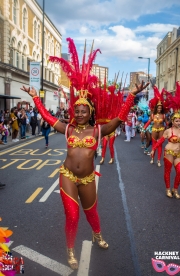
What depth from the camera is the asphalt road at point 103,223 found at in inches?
129

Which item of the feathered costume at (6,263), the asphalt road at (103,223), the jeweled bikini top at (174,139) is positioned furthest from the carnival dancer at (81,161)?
the jeweled bikini top at (174,139)

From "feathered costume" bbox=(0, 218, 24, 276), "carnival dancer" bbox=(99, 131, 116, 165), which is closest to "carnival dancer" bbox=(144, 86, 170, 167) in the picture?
"carnival dancer" bbox=(99, 131, 116, 165)

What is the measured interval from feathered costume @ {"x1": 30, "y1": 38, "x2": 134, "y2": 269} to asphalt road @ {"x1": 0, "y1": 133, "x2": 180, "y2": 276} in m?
0.26

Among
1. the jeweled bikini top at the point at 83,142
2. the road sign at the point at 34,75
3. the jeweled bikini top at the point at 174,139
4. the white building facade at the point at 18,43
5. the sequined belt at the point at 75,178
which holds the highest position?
the white building facade at the point at 18,43

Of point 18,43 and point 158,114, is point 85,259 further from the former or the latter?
point 18,43

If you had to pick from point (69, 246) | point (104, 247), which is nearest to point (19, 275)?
→ point (69, 246)

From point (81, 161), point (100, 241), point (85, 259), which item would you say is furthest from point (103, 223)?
point (81, 161)

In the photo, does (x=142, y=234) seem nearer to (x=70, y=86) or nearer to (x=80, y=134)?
(x=80, y=134)

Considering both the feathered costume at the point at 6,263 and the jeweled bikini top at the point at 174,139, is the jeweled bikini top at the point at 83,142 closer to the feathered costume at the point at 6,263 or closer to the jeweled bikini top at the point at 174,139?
the feathered costume at the point at 6,263

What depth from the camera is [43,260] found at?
3322mm

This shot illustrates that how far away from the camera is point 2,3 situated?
25578 mm

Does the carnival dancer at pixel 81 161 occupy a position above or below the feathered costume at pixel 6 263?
above

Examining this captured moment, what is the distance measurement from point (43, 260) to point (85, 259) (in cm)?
48

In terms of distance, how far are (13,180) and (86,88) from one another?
4221mm
